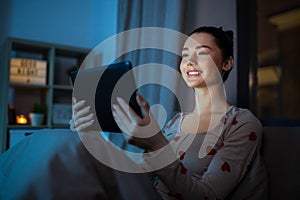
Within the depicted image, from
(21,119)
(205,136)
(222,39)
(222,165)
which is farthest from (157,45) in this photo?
(21,119)

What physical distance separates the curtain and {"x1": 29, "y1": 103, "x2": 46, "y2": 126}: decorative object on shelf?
0.76m

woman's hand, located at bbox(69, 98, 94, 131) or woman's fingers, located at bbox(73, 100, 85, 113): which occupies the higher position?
woman's fingers, located at bbox(73, 100, 85, 113)

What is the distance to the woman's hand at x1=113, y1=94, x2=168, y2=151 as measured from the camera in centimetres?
50

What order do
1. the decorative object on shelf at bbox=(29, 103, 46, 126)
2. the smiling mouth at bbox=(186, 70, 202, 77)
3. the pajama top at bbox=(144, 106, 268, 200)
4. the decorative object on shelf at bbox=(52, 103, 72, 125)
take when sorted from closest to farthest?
the pajama top at bbox=(144, 106, 268, 200)
the smiling mouth at bbox=(186, 70, 202, 77)
the decorative object on shelf at bbox=(29, 103, 46, 126)
the decorative object on shelf at bbox=(52, 103, 72, 125)

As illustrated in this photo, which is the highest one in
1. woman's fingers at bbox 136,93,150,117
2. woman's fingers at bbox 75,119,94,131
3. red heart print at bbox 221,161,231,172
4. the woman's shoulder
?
woman's fingers at bbox 136,93,150,117

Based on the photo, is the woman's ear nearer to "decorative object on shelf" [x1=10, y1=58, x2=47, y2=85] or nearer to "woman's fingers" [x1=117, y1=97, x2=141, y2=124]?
"woman's fingers" [x1=117, y1=97, x2=141, y2=124]

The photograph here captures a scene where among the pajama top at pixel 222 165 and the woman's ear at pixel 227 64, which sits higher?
the woman's ear at pixel 227 64

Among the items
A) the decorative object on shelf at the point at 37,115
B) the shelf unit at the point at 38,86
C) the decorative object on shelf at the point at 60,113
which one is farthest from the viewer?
the decorative object on shelf at the point at 60,113

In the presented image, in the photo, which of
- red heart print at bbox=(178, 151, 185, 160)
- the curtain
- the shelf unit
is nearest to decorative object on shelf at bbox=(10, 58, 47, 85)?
the shelf unit

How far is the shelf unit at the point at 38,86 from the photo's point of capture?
76.0 inches

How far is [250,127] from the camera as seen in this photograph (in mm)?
801

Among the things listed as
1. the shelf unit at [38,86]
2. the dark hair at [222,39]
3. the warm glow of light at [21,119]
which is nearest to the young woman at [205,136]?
the dark hair at [222,39]

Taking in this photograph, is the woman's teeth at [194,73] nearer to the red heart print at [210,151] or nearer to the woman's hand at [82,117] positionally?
the red heart print at [210,151]

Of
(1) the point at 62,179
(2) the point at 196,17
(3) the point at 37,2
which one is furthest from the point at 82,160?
(3) the point at 37,2
